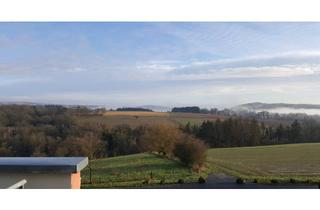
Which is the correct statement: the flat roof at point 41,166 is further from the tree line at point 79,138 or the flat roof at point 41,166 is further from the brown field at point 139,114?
the brown field at point 139,114

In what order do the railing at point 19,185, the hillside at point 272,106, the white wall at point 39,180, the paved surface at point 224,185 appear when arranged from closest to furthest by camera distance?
the railing at point 19,185 < the white wall at point 39,180 < the hillside at point 272,106 < the paved surface at point 224,185

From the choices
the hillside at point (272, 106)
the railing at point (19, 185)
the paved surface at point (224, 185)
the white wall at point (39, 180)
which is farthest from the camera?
the paved surface at point (224, 185)

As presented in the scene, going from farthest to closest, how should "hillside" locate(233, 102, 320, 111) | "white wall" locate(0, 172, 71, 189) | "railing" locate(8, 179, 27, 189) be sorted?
"hillside" locate(233, 102, 320, 111) → "white wall" locate(0, 172, 71, 189) → "railing" locate(8, 179, 27, 189)

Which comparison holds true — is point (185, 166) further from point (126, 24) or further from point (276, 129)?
point (126, 24)

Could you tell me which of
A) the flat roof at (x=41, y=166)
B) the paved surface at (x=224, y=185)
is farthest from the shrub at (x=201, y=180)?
the flat roof at (x=41, y=166)

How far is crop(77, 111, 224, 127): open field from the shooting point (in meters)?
5.50

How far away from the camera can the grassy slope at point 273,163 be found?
5555 millimetres

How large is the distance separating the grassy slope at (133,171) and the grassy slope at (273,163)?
1.13 feet

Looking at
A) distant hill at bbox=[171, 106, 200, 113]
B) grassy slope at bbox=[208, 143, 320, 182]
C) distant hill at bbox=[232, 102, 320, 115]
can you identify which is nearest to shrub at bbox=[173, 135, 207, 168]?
grassy slope at bbox=[208, 143, 320, 182]

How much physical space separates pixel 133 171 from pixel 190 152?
60cm

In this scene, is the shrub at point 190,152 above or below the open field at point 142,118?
below

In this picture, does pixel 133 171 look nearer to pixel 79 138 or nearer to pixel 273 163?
pixel 79 138

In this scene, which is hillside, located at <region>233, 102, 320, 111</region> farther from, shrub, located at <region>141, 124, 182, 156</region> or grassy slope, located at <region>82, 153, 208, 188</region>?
grassy slope, located at <region>82, 153, 208, 188</region>
